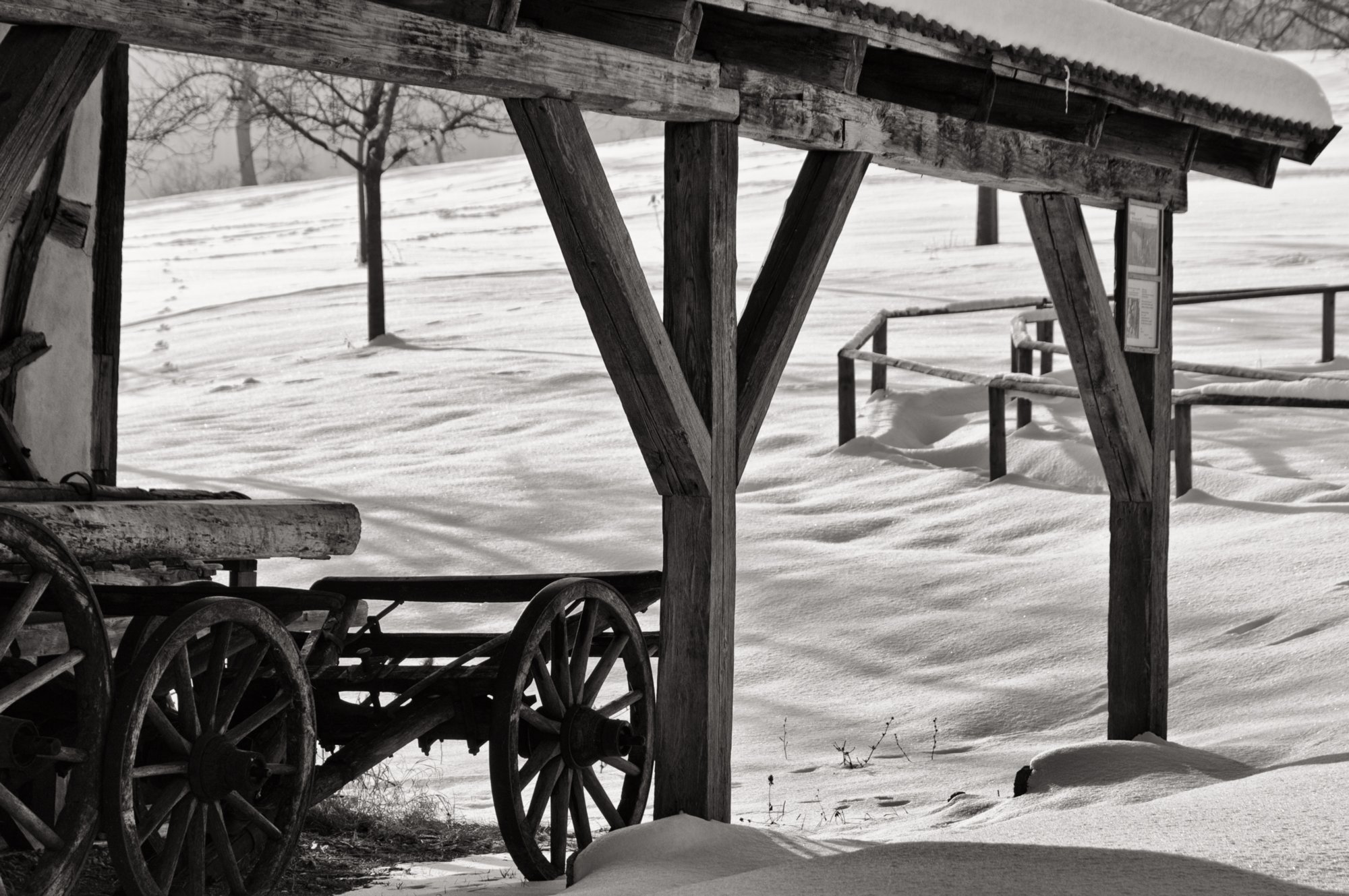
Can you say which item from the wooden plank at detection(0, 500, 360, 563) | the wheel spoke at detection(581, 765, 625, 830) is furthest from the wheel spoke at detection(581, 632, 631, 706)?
the wooden plank at detection(0, 500, 360, 563)

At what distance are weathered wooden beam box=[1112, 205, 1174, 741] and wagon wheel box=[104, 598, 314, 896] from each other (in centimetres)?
401

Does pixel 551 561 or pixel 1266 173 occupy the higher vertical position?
pixel 1266 173

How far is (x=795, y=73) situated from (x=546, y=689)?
7.18 feet

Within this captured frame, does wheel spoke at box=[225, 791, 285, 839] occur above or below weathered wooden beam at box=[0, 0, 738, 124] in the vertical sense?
below

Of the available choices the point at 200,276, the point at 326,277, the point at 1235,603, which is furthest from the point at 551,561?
the point at 200,276

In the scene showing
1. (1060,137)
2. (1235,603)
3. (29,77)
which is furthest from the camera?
(1235,603)

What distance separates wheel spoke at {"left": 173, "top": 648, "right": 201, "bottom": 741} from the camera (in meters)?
4.07

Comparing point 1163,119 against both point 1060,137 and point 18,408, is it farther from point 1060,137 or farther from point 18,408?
point 18,408

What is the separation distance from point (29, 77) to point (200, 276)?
2860 cm

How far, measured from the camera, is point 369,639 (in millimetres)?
5523

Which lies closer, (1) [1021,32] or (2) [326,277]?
(1) [1021,32]

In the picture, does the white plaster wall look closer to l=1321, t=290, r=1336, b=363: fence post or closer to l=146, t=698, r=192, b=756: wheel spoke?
l=146, t=698, r=192, b=756: wheel spoke

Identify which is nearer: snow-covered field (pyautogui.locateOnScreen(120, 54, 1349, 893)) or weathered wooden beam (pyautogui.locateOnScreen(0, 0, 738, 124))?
weathered wooden beam (pyautogui.locateOnScreen(0, 0, 738, 124))

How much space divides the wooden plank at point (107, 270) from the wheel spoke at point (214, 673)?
8.19 feet
